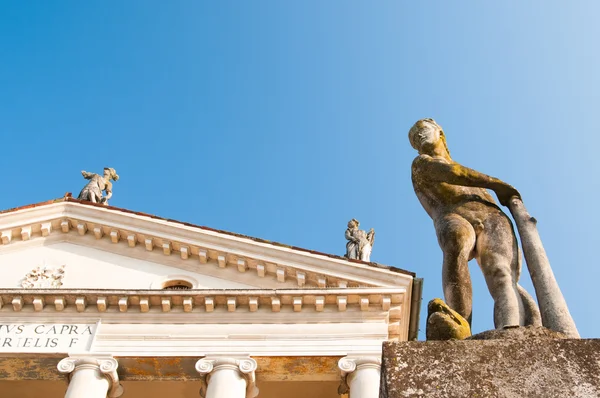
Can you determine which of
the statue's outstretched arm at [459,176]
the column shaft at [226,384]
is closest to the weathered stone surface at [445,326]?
the statue's outstretched arm at [459,176]

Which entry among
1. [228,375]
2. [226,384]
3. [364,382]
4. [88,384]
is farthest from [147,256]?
[364,382]

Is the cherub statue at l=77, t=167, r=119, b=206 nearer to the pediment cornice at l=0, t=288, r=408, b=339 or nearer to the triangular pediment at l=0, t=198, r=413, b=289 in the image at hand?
the triangular pediment at l=0, t=198, r=413, b=289

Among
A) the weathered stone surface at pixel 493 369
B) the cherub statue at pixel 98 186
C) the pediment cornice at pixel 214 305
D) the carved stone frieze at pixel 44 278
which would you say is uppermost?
the cherub statue at pixel 98 186

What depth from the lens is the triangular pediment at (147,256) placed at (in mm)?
17516

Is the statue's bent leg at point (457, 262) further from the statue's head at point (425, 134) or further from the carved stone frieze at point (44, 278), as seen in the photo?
the carved stone frieze at point (44, 278)

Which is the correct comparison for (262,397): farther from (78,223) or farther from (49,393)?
(78,223)

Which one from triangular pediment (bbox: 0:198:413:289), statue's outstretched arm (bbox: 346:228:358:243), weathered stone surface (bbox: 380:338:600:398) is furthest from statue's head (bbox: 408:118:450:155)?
statue's outstretched arm (bbox: 346:228:358:243)

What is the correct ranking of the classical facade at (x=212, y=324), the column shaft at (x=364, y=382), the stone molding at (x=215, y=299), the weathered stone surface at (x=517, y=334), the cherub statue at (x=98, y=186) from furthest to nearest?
the cherub statue at (x=98, y=186) → the stone molding at (x=215, y=299) → the classical facade at (x=212, y=324) → the column shaft at (x=364, y=382) → the weathered stone surface at (x=517, y=334)

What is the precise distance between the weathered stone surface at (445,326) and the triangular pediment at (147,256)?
1278 cm

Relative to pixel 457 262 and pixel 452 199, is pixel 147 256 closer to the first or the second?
pixel 452 199

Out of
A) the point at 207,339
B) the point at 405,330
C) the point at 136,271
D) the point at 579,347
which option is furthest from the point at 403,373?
the point at 136,271

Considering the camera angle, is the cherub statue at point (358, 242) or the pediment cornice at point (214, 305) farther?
the cherub statue at point (358, 242)

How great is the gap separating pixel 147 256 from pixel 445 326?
1549cm

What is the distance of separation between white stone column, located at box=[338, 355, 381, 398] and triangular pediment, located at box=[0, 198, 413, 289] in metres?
1.99
